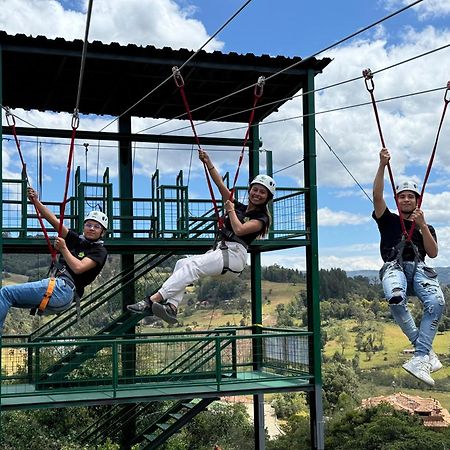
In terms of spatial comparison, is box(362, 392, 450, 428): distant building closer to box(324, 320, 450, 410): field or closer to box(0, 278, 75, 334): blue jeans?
box(324, 320, 450, 410): field

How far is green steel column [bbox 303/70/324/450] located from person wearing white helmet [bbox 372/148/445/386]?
5460mm

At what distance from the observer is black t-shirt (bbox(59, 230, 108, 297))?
34.8ft

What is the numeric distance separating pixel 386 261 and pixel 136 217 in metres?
6.40

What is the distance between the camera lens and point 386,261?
29.3 feet

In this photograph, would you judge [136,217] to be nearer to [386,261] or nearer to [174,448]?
[386,261]

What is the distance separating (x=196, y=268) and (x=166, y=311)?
2.24 feet

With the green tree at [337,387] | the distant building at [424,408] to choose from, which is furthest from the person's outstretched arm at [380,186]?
the green tree at [337,387]

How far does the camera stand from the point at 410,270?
889cm

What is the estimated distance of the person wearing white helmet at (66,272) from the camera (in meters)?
10.3

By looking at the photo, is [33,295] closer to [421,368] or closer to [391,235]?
[391,235]

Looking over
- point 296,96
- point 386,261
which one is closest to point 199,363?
point 296,96

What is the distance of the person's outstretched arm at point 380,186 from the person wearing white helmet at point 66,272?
3.61 metres

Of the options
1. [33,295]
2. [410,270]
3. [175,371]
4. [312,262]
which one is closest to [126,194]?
[175,371]

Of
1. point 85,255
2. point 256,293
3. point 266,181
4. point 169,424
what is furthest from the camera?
point 256,293
